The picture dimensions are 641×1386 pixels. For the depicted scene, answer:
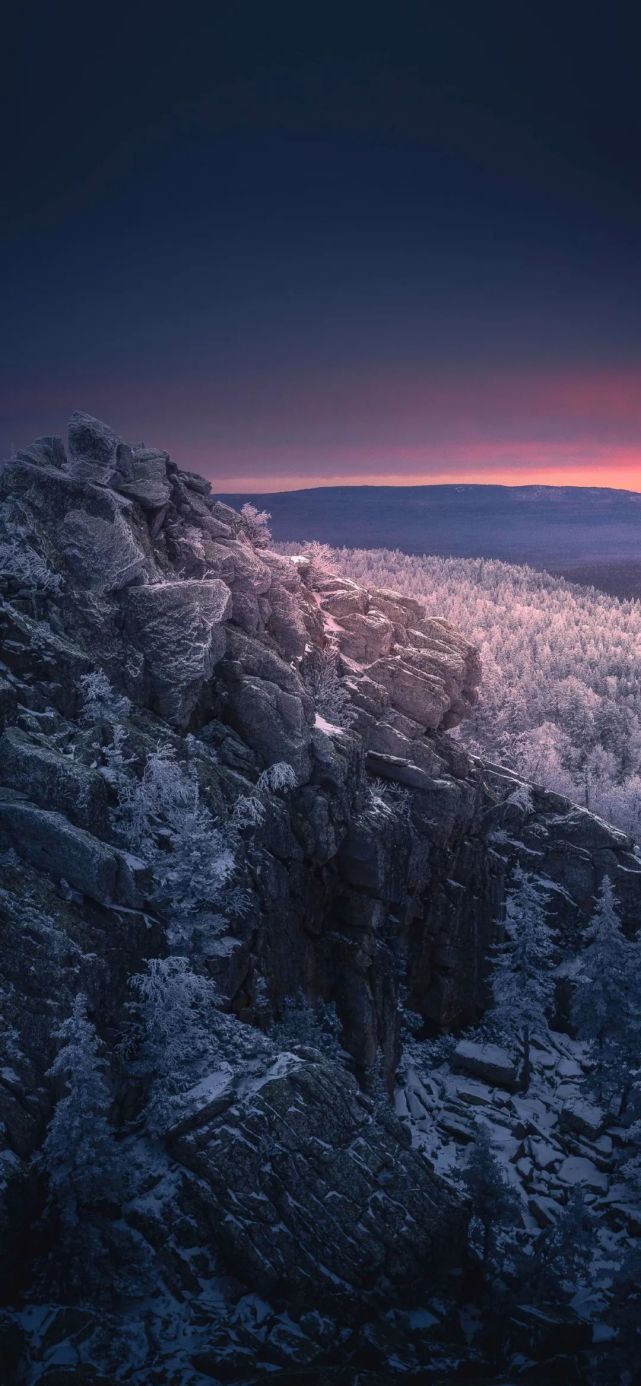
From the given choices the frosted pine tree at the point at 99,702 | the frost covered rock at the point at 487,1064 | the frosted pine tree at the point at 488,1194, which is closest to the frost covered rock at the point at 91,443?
the frosted pine tree at the point at 99,702

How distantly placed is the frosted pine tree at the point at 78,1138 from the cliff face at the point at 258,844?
2.21 ft

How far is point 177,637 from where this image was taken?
27.6m

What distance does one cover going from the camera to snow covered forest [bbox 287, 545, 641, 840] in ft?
277

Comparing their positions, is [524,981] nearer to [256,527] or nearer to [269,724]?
[269,724]

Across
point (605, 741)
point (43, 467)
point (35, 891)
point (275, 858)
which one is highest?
point (43, 467)

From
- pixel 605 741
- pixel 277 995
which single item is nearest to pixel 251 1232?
pixel 277 995

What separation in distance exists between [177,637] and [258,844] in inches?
343

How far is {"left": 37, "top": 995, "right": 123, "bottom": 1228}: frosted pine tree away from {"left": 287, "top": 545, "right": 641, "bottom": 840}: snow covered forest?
41.1 metres

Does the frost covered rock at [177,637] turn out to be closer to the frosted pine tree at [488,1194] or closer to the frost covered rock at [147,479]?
the frost covered rock at [147,479]

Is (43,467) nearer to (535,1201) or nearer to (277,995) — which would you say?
(277,995)

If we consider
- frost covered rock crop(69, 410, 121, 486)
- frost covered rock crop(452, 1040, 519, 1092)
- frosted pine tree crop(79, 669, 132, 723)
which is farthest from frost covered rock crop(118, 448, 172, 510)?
frost covered rock crop(452, 1040, 519, 1092)

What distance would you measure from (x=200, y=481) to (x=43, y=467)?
12797 mm

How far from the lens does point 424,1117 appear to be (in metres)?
33.0

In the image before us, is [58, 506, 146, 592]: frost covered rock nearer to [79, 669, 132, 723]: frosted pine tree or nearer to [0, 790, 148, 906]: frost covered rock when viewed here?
[79, 669, 132, 723]: frosted pine tree
